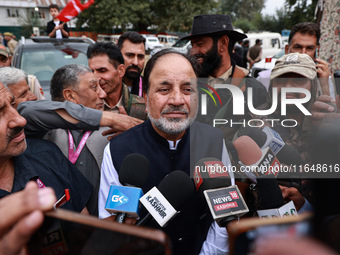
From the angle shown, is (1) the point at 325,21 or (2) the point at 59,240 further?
(1) the point at 325,21

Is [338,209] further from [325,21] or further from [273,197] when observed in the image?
[325,21]

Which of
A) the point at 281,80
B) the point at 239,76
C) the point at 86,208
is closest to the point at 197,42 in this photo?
the point at 239,76

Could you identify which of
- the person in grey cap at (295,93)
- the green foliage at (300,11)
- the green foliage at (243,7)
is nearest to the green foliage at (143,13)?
the green foliage at (300,11)

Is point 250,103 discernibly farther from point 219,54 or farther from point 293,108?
point 219,54

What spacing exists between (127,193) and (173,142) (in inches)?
28.9

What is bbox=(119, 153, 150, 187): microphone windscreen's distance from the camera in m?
1.36

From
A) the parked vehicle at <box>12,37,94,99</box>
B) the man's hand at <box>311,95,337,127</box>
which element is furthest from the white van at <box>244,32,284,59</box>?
the man's hand at <box>311,95,337,127</box>

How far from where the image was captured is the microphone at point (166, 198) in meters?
1.20

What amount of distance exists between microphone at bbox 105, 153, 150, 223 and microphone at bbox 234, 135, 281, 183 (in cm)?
60

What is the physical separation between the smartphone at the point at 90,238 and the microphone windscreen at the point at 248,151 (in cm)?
107

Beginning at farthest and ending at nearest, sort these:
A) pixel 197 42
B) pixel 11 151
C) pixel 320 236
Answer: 1. pixel 197 42
2. pixel 11 151
3. pixel 320 236

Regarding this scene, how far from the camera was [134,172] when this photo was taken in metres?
1.38

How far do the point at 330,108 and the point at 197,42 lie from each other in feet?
5.66

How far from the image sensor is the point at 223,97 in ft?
8.24
